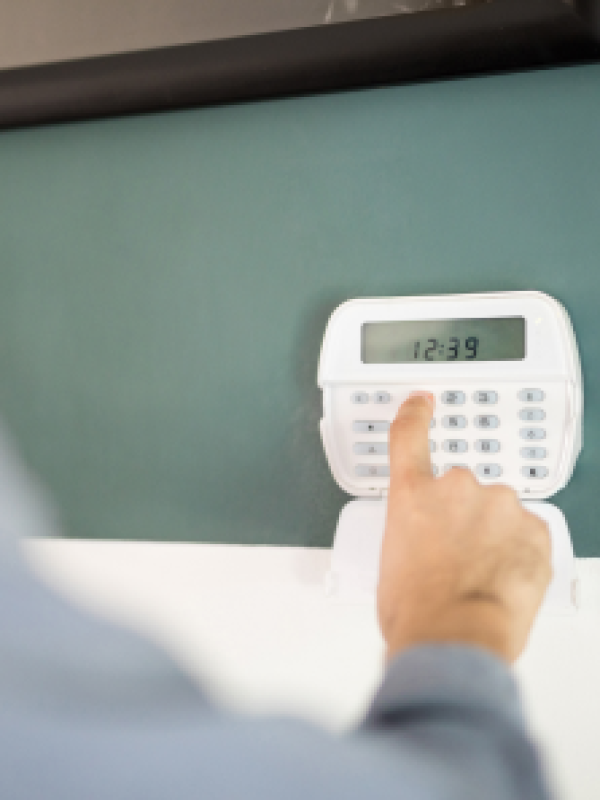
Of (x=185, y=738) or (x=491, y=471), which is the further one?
(x=491, y=471)

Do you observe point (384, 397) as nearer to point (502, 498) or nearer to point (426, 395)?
point (426, 395)

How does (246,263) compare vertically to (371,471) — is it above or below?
above

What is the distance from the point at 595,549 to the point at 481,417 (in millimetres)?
117

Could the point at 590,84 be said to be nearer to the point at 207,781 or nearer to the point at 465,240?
the point at 465,240

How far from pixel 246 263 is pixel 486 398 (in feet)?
0.64

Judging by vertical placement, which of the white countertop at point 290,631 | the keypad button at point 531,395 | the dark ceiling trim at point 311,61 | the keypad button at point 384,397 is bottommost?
the white countertop at point 290,631

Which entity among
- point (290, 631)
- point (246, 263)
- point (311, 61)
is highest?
point (311, 61)

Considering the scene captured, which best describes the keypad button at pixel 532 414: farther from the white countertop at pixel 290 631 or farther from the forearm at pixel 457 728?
the forearm at pixel 457 728

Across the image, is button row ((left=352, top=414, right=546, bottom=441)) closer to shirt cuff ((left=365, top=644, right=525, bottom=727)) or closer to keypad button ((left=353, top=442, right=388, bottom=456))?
keypad button ((left=353, top=442, right=388, bottom=456))

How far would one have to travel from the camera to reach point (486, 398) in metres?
0.45

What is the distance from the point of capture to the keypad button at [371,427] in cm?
47

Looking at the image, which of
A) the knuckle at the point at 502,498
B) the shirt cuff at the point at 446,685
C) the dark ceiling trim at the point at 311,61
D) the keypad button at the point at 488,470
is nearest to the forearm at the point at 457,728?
the shirt cuff at the point at 446,685

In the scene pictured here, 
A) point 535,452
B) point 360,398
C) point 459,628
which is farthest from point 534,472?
point 459,628

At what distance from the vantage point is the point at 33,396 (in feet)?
1.85
